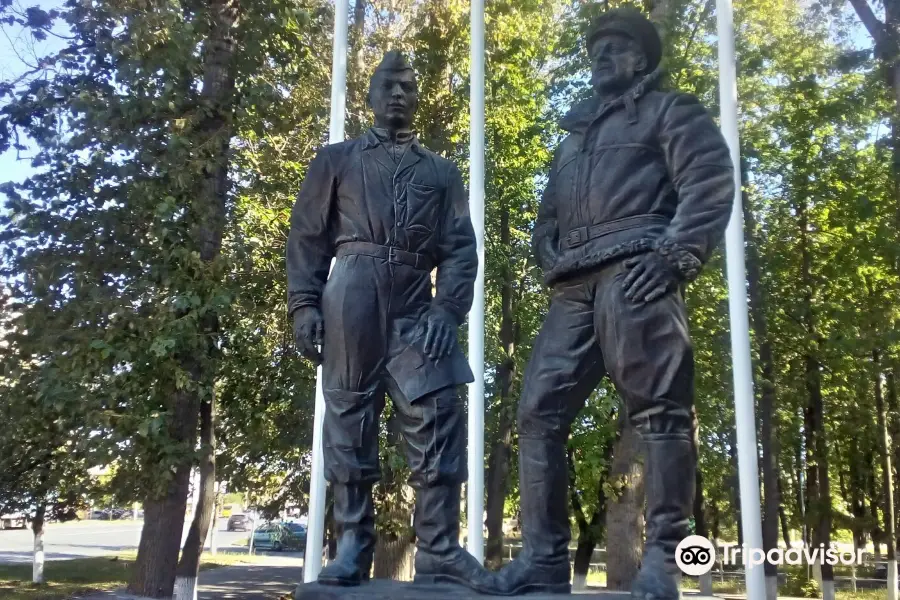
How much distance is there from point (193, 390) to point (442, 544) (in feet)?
20.4

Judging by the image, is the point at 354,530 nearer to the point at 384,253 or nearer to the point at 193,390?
the point at 384,253

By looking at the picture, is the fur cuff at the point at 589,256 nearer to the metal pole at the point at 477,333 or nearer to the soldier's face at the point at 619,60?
the soldier's face at the point at 619,60

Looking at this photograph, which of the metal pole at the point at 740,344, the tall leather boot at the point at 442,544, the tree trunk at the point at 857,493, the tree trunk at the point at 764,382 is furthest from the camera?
the tree trunk at the point at 857,493

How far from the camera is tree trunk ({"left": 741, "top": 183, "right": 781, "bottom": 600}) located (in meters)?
9.38

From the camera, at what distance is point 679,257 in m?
2.97

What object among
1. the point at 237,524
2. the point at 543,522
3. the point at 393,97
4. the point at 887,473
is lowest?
the point at 237,524

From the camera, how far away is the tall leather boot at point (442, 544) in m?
3.13

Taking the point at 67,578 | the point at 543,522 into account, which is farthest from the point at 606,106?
the point at 67,578

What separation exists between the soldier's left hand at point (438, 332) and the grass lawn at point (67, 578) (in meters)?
11.1

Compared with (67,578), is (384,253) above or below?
above

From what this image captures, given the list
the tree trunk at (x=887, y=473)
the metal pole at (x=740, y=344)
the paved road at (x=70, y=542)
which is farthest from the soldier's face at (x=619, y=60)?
the paved road at (x=70, y=542)

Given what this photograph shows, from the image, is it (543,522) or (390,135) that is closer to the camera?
(543,522)

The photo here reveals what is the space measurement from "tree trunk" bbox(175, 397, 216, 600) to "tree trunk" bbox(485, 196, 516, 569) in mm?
3875

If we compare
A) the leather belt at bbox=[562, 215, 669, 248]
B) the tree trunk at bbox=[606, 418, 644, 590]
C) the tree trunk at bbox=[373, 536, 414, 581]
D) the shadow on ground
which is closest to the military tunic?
the leather belt at bbox=[562, 215, 669, 248]
